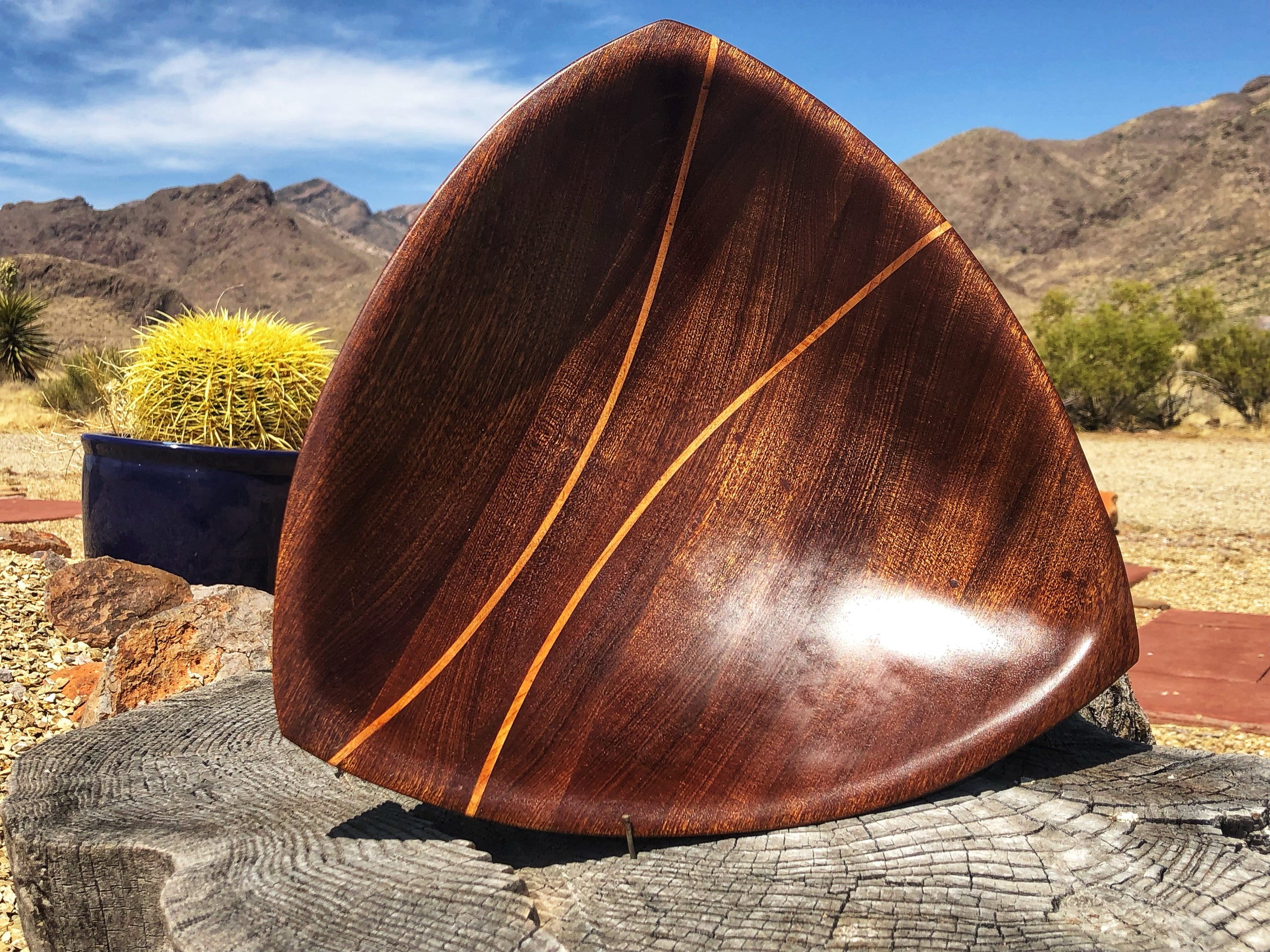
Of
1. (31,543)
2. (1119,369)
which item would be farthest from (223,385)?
(1119,369)

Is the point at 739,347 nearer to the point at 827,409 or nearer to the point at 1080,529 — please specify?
the point at 827,409

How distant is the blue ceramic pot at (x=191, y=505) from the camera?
2988mm

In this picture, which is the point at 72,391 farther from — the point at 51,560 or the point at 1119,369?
the point at 1119,369

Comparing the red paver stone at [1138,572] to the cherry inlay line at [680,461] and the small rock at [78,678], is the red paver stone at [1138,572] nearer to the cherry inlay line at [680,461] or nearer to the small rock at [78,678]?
the cherry inlay line at [680,461]

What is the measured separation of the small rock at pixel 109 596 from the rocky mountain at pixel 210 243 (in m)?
62.1

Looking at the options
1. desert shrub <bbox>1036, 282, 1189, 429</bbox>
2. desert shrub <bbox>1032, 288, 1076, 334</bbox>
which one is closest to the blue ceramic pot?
desert shrub <bbox>1036, 282, 1189, 429</bbox>

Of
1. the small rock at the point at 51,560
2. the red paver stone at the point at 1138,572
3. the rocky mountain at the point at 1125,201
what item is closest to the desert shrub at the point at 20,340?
the small rock at the point at 51,560

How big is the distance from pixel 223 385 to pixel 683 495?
→ 6.96 feet

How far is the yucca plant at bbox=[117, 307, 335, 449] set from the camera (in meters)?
3.29

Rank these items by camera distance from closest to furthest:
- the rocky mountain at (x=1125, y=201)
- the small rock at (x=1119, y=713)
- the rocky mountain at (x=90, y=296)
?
1. the small rock at (x=1119, y=713)
2. the rocky mountain at (x=90, y=296)
3. the rocky mountain at (x=1125, y=201)

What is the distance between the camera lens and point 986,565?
1703 mm

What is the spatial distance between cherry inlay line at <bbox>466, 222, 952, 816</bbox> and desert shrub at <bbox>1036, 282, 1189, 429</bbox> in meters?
14.0

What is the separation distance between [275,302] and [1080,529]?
6868cm

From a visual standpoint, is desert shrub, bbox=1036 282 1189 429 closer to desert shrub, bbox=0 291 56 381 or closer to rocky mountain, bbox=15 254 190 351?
desert shrub, bbox=0 291 56 381
